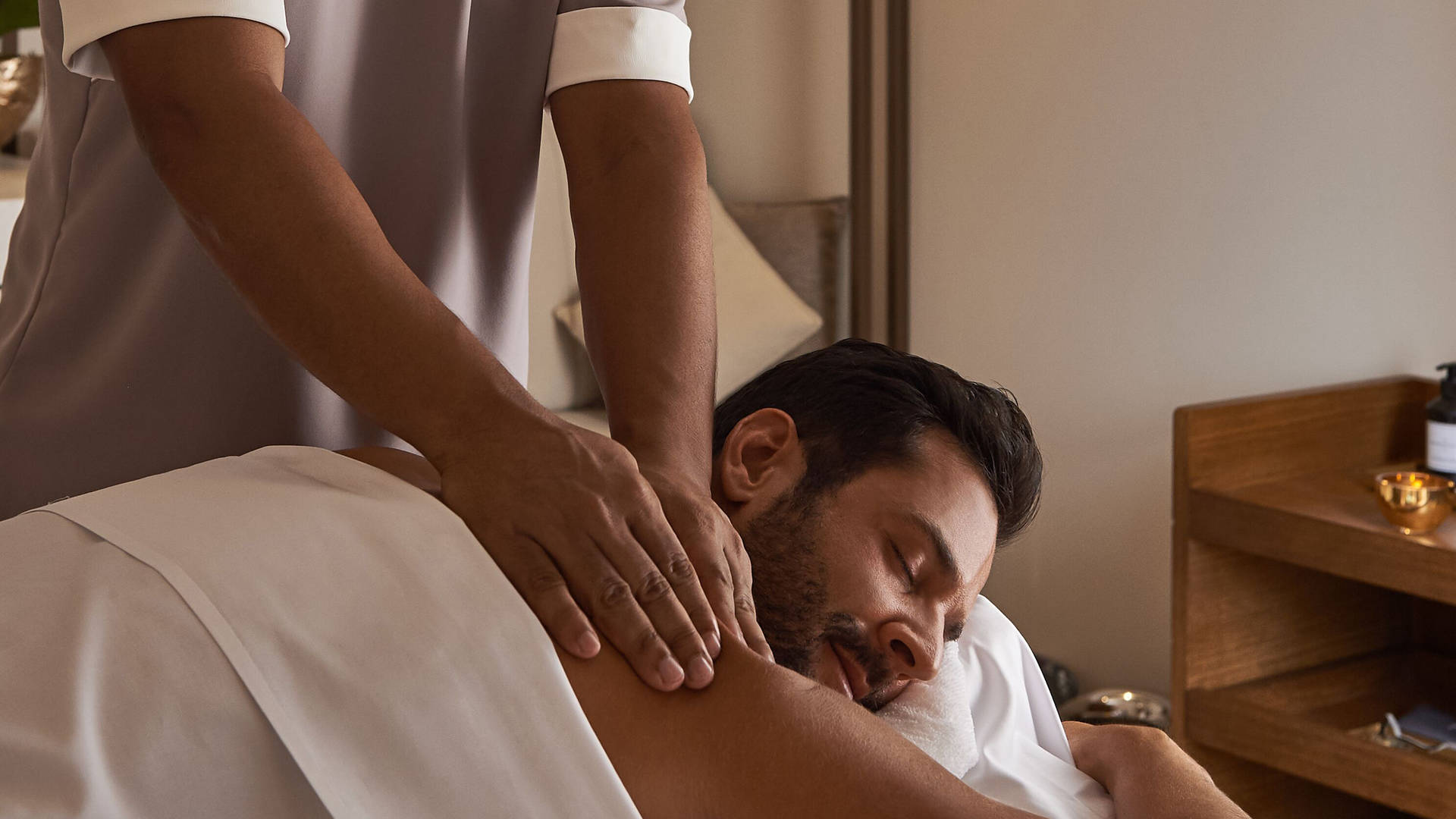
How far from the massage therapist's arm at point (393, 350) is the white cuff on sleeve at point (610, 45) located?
338 millimetres

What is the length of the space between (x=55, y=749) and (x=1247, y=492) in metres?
2.04

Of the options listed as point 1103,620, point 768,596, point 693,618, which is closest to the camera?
point 693,618

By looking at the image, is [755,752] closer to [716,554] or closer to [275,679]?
[716,554]

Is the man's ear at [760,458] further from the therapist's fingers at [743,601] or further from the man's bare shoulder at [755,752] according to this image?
the man's bare shoulder at [755,752]

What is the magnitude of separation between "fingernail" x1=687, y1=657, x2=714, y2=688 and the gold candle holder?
163cm

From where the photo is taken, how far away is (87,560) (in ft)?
2.59

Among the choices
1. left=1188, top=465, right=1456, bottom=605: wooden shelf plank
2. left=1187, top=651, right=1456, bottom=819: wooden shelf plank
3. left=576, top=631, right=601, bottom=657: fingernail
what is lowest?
left=1187, top=651, right=1456, bottom=819: wooden shelf plank

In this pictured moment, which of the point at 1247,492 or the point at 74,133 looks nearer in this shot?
the point at 74,133

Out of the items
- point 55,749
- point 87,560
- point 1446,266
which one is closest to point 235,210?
point 87,560

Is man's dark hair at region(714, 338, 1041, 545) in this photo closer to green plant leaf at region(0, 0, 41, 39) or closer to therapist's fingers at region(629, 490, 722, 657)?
therapist's fingers at region(629, 490, 722, 657)

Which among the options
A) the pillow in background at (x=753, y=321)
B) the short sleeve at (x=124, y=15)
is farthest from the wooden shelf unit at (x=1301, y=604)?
the short sleeve at (x=124, y=15)

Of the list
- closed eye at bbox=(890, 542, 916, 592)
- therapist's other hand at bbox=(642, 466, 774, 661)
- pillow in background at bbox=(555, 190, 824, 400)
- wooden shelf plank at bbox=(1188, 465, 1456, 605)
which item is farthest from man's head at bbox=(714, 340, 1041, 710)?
pillow in background at bbox=(555, 190, 824, 400)

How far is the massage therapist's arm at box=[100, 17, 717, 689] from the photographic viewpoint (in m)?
0.85

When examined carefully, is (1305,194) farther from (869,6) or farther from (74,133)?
(74,133)
